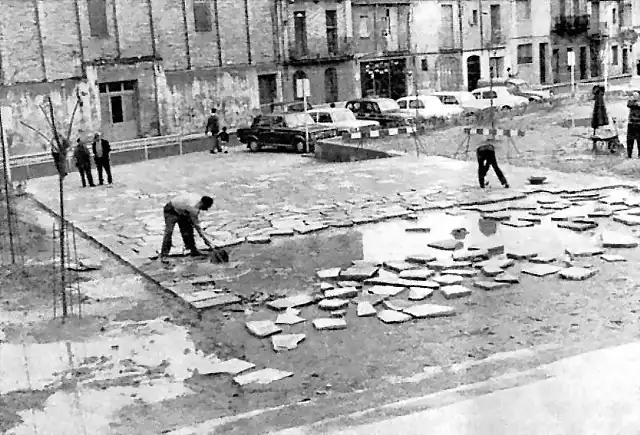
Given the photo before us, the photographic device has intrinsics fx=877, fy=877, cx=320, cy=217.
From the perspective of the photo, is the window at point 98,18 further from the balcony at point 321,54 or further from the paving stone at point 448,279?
the paving stone at point 448,279

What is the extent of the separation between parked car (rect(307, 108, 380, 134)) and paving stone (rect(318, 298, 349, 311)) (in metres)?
19.4

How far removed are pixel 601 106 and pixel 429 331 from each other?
15.9 meters

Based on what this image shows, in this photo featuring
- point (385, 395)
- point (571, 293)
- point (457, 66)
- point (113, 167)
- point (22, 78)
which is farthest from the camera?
point (457, 66)

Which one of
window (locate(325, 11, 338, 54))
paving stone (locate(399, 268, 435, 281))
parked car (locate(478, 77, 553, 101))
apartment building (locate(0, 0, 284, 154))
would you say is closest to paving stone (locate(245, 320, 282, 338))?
paving stone (locate(399, 268, 435, 281))

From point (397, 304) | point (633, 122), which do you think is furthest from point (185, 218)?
point (633, 122)

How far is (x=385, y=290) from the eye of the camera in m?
11.3

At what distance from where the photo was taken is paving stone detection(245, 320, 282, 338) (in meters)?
9.89

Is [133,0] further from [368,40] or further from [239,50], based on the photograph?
[368,40]

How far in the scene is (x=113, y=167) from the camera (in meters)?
28.6

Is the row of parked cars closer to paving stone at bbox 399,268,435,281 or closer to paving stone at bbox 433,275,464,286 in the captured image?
paving stone at bbox 399,268,435,281

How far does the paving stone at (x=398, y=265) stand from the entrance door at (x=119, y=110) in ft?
82.5

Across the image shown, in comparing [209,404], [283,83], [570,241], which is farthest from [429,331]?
[283,83]

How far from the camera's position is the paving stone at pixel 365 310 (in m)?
10.4

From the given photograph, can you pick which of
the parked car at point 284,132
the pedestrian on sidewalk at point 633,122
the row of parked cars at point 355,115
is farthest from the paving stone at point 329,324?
the parked car at point 284,132
